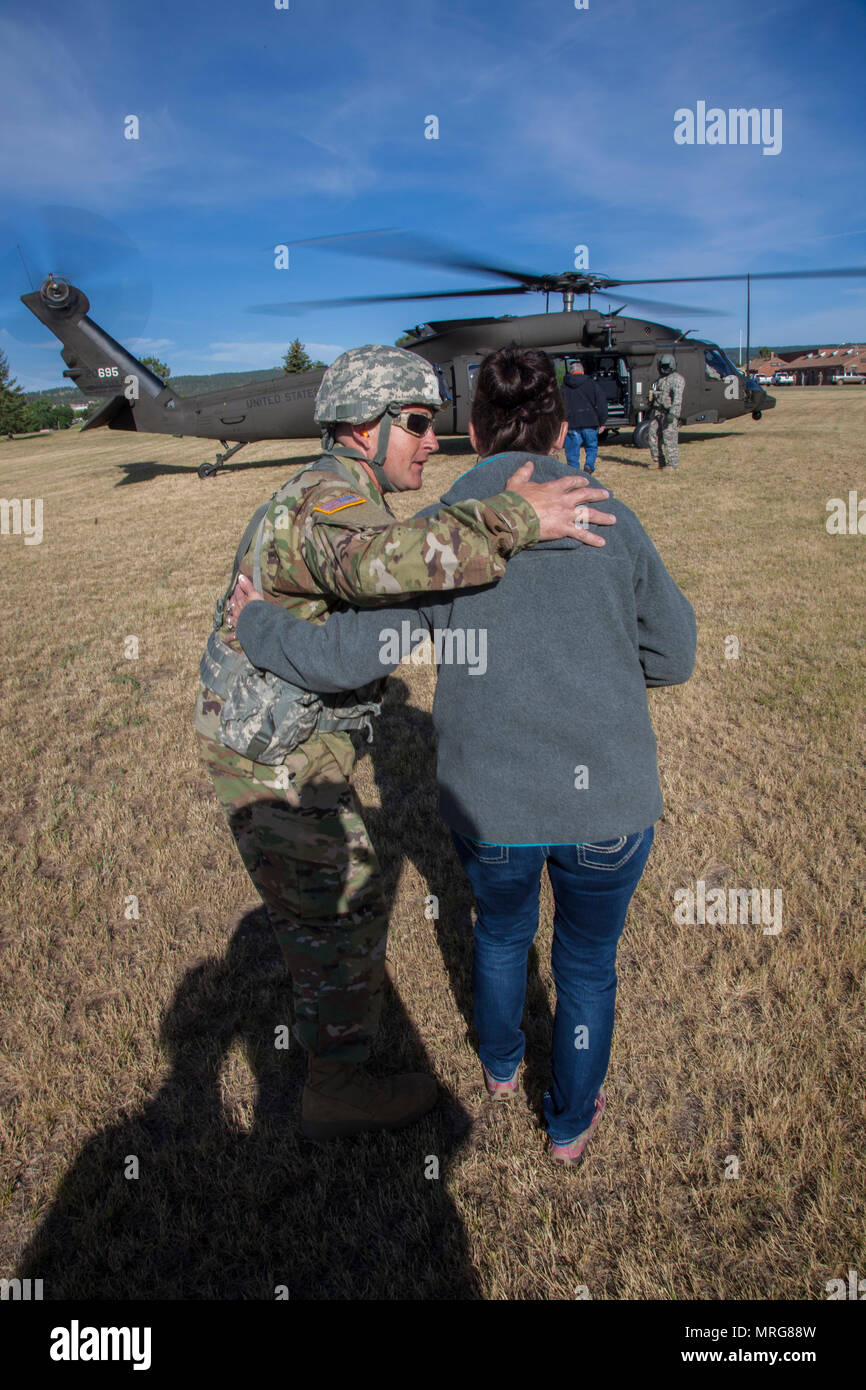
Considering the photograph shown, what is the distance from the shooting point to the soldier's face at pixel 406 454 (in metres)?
2.12

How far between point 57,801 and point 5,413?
51.0 m

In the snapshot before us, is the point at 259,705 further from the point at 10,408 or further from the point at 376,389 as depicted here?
the point at 10,408

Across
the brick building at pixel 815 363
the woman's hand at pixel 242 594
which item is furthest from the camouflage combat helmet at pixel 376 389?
the brick building at pixel 815 363

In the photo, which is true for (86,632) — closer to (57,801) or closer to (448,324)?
(57,801)

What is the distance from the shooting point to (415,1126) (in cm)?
255

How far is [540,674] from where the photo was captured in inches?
70.6

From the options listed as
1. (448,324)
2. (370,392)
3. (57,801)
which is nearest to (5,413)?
(448,324)

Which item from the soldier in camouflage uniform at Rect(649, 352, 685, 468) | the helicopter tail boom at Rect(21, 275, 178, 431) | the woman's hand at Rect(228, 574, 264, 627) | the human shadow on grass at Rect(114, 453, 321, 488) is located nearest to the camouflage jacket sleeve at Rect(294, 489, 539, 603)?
the woman's hand at Rect(228, 574, 264, 627)

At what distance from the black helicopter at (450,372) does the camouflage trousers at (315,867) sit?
15111 mm

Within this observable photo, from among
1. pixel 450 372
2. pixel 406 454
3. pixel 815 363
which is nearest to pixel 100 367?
pixel 450 372

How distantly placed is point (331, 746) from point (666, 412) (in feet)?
49.1

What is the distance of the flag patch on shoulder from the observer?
1829 mm
